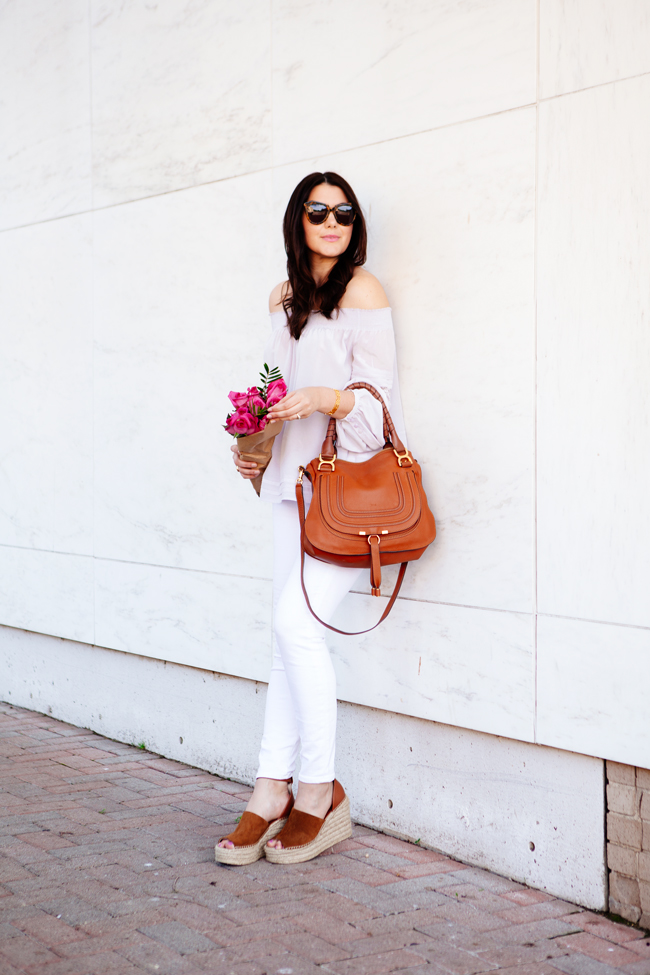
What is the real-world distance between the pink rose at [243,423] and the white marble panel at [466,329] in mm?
683

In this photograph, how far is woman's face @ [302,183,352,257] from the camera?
347 cm

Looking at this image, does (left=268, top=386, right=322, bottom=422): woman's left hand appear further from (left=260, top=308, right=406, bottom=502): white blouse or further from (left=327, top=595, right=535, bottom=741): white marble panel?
(left=327, top=595, right=535, bottom=741): white marble panel

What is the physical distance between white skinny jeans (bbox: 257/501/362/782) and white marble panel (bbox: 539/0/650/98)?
1.61 meters

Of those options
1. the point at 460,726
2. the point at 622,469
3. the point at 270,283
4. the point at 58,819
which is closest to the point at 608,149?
the point at 622,469

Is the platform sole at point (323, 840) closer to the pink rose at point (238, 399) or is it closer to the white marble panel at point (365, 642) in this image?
the white marble panel at point (365, 642)

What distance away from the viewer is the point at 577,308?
122 inches

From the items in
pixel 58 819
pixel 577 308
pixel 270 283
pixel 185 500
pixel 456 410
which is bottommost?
pixel 58 819

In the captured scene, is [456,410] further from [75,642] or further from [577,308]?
[75,642]

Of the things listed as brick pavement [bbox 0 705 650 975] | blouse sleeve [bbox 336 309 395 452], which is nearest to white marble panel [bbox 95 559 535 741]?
brick pavement [bbox 0 705 650 975]

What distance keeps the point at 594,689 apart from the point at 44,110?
424 centimetres

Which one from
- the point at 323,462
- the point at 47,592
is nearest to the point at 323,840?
the point at 323,462

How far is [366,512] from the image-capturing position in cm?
323

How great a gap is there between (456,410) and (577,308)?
0.58 metres

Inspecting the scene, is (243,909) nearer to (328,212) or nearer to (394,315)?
(394,315)
